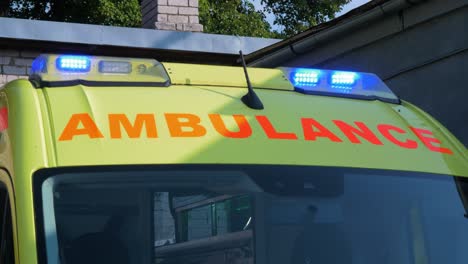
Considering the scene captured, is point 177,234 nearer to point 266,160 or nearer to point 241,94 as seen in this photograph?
point 266,160

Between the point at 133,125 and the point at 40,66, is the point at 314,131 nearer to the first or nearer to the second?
the point at 133,125

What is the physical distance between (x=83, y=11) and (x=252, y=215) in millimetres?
19349

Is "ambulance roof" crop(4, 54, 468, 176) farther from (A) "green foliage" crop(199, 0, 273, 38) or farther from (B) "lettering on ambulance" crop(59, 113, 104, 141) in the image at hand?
(A) "green foliage" crop(199, 0, 273, 38)

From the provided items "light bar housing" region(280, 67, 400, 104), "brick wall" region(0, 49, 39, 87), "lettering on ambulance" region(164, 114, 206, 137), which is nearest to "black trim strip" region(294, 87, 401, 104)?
"light bar housing" region(280, 67, 400, 104)

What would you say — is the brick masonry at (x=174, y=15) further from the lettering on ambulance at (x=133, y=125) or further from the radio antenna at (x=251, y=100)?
the lettering on ambulance at (x=133, y=125)

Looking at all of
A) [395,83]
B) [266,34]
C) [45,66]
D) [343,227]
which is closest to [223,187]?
[343,227]

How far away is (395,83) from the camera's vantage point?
7.30 m

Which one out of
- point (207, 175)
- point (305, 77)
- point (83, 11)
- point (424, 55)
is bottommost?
point (207, 175)

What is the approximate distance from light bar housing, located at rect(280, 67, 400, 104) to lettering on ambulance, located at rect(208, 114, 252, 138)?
21.3 inches

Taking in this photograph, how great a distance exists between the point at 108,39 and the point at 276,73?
742 centimetres

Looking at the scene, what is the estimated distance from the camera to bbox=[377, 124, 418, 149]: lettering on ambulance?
336 cm

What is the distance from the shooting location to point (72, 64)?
10.9 ft

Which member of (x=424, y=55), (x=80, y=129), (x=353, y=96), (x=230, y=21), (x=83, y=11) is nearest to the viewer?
(x=80, y=129)

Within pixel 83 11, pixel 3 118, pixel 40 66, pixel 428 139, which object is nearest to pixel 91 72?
pixel 40 66
